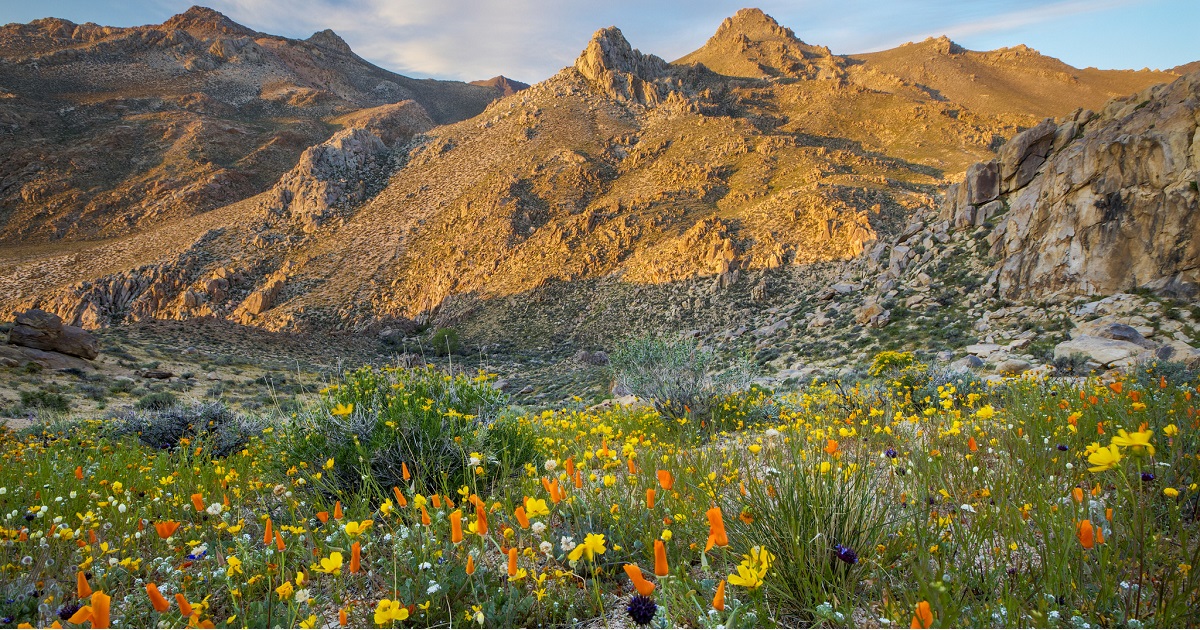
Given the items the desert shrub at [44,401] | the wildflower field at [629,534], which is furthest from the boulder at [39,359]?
the wildflower field at [629,534]

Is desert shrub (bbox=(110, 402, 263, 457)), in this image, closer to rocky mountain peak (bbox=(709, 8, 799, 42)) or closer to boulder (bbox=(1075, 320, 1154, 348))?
boulder (bbox=(1075, 320, 1154, 348))

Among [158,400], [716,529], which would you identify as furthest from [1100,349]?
[158,400]

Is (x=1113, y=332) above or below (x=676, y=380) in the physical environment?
above

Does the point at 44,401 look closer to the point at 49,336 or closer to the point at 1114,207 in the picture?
the point at 49,336

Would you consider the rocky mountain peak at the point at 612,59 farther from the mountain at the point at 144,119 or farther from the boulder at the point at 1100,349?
the boulder at the point at 1100,349

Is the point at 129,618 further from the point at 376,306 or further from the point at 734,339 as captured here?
the point at 376,306

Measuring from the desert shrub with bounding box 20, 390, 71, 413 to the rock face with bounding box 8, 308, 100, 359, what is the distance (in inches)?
190

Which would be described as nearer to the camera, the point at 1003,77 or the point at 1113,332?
the point at 1113,332

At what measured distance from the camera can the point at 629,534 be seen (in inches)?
104

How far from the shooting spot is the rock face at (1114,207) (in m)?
11.2

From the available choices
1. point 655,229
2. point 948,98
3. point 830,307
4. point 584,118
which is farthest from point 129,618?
point 948,98

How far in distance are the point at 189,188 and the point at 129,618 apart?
199ft

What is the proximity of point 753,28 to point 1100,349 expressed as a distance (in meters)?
84.7

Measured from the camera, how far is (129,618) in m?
2.24
